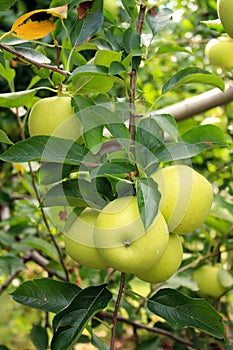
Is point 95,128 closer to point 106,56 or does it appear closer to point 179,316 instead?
point 106,56

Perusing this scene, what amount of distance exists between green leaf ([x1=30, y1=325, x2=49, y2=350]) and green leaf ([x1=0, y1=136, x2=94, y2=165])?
0.67 m

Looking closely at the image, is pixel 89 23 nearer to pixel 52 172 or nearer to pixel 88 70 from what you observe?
pixel 88 70

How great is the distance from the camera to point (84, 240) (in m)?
0.73

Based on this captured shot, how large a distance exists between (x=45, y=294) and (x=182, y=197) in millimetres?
Answer: 270

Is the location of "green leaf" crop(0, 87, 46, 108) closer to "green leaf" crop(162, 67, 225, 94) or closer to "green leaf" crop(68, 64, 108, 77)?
"green leaf" crop(68, 64, 108, 77)

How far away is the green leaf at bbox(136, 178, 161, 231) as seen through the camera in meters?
0.60

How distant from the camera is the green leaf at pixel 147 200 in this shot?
603 mm

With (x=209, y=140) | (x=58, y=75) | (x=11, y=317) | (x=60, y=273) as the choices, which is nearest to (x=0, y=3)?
(x=58, y=75)

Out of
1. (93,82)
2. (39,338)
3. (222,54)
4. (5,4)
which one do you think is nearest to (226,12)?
(93,82)

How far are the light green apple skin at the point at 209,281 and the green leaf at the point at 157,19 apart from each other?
677 mm

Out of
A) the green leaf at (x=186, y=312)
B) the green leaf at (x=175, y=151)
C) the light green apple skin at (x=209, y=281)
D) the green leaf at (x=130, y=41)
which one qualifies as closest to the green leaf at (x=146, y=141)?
the green leaf at (x=175, y=151)

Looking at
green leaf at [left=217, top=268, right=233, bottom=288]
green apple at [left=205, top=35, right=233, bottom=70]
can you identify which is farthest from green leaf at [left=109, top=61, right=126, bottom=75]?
green leaf at [left=217, top=268, right=233, bottom=288]

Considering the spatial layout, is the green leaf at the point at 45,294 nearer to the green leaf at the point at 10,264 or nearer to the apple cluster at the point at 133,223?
the apple cluster at the point at 133,223

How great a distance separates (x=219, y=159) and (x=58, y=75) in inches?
43.6
